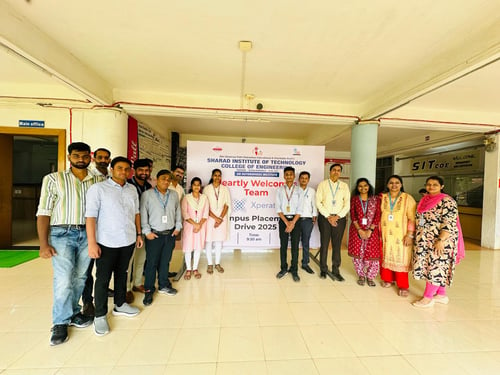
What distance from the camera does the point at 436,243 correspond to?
250 cm

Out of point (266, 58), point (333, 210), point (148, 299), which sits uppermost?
point (266, 58)

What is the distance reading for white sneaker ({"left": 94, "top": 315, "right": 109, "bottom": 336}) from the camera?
198cm

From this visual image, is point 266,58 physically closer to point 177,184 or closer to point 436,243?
point 177,184

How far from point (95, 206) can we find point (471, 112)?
21.9 ft

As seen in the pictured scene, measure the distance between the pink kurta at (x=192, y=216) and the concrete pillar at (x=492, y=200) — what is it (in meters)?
6.32

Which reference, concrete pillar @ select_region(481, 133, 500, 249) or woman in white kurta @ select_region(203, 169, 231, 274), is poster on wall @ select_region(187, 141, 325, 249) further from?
concrete pillar @ select_region(481, 133, 500, 249)

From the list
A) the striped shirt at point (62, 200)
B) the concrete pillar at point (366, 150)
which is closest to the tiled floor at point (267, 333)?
the striped shirt at point (62, 200)

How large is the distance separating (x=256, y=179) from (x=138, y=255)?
1.98 meters

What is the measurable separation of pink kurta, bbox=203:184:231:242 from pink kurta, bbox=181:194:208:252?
15cm

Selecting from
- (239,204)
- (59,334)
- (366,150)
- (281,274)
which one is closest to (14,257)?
(59,334)

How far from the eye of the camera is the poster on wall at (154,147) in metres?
4.86

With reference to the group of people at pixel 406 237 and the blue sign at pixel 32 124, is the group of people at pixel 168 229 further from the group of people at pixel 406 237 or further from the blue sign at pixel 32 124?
the blue sign at pixel 32 124

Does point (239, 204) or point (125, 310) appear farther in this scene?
point (239, 204)

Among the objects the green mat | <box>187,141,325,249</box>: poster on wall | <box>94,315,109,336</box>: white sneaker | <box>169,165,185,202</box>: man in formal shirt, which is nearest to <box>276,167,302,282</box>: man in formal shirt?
<box>187,141,325,249</box>: poster on wall
